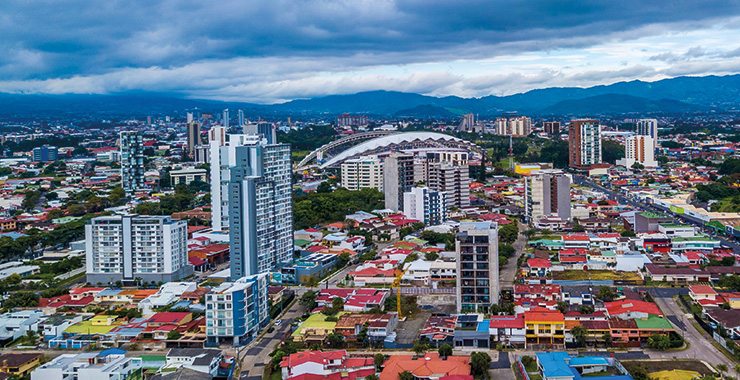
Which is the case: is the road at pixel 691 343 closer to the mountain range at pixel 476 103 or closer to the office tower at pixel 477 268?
the office tower at pixel 477 268

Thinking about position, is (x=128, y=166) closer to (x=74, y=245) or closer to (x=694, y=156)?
(x=74, y=245)

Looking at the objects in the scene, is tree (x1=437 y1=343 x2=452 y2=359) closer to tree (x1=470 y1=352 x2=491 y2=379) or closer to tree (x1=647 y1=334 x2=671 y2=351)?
tree (x1=470 y1=352 x2=491 y2=379)

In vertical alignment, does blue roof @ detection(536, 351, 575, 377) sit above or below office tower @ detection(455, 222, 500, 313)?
below

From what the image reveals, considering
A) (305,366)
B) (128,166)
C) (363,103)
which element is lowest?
(305,366)

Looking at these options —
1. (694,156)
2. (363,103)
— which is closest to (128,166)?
(694,156)

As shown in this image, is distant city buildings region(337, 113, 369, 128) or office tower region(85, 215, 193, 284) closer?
office tower region(85, 215, 193, 284)

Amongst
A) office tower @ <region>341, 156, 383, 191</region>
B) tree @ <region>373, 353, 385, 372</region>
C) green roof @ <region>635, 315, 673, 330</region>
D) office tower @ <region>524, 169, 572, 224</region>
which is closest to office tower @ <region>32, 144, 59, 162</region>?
office tower @ <region>341, 156, 383, 191</region>
